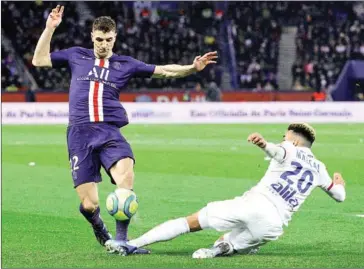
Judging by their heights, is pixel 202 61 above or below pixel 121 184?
above

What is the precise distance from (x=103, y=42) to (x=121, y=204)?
5.88 ft

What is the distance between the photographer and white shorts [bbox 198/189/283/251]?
9.41 m

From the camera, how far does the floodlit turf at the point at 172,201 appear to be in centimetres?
964

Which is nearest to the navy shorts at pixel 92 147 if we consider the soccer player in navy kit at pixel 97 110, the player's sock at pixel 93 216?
the soccer player in navy kit at pixel 97 110

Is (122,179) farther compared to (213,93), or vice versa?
(213,93)

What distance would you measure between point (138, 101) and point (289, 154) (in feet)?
109

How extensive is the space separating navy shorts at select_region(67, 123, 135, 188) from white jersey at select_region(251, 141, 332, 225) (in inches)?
60.6

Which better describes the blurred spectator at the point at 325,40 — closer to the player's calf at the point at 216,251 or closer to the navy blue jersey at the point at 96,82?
the navy blue jersey at the point at 96,82

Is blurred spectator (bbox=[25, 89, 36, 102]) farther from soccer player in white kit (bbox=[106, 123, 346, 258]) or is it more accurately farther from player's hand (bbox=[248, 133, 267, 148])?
player's hand (bbox=[248, 133, 267, 148])

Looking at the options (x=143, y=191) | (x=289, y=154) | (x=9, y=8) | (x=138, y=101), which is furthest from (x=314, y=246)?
(x=9, y=8)

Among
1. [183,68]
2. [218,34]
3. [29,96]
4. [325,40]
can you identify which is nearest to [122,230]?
[183,68]

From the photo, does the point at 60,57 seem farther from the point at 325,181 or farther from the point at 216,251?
the point at 325,181

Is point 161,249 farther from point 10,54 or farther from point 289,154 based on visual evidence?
point 10,54

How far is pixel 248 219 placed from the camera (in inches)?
371
